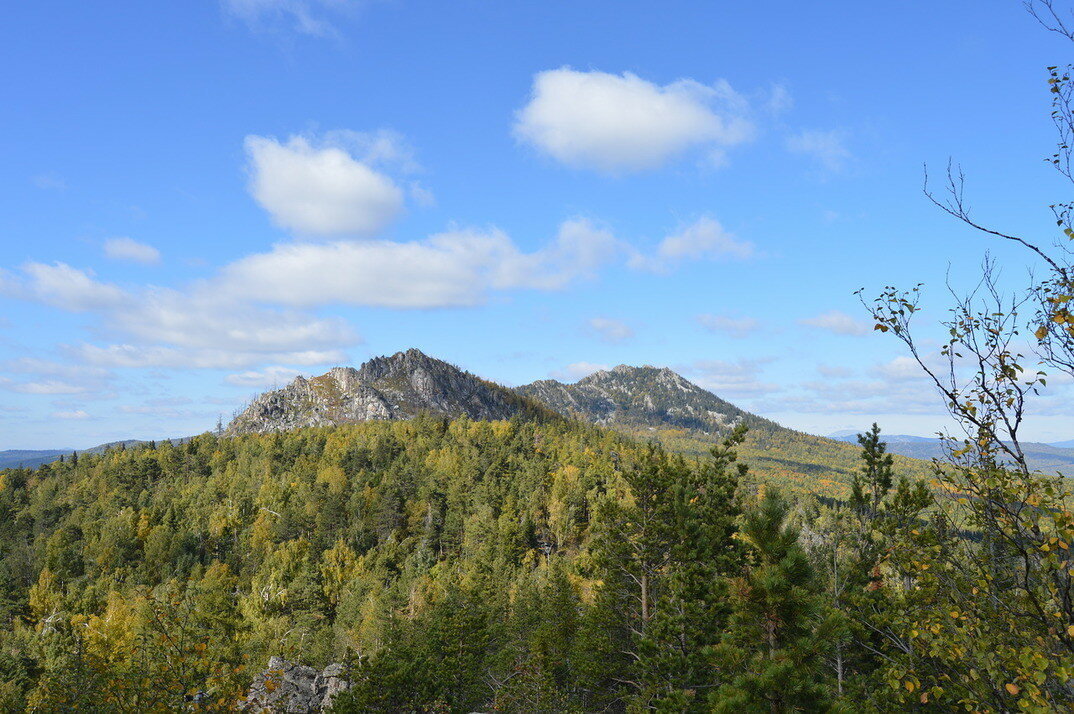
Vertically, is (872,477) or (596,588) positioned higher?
(872,477)

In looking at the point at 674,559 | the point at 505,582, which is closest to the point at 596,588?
the point at 674,559

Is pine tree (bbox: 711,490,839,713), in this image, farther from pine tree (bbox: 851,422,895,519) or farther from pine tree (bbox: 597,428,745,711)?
pine tree (bbox: 851,422,895,519)

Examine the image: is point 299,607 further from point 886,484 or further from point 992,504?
point 992,504

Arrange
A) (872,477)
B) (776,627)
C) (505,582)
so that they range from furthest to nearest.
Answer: (505,582) → (872,477) → (776,627)

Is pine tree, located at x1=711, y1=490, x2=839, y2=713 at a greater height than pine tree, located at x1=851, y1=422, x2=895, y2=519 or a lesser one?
lesser

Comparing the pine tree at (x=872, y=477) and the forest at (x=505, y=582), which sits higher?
the pine tree at (x=872, y=477)

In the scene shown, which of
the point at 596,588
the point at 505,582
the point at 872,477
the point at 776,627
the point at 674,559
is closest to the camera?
the point at 776,627

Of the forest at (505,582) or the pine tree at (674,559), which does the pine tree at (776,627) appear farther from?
the pine tree at (674,559)

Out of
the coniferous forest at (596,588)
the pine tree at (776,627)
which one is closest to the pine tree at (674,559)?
the coniferous forest at (596,588)

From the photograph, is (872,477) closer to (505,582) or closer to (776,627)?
(776,627)

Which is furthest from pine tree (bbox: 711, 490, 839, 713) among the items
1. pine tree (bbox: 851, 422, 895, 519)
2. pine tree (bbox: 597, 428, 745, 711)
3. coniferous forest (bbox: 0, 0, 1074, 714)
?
pine tree (bbox: 851, 422, 895, 519)

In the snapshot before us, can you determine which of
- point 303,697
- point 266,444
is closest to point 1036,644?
point 303,697

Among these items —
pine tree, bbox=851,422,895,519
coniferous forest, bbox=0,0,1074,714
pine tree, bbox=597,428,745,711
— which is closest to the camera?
coniferous forest, bbox=0,0,1074,714

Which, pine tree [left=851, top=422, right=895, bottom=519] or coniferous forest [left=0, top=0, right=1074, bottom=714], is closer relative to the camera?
coniferous forest [left=0, top=0, right=1074, bottom=714]
